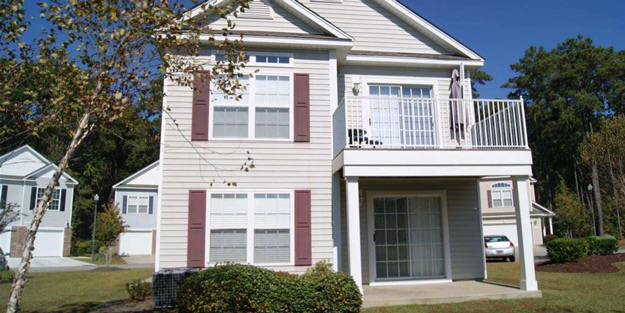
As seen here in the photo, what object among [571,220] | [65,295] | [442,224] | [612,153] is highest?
[612,153]

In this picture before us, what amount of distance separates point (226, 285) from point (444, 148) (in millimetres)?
5363

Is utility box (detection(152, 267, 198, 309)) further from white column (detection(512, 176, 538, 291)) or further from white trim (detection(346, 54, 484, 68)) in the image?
white column (detection(512, 176, 538, 291))

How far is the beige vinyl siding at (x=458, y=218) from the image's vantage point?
11828 millimetres

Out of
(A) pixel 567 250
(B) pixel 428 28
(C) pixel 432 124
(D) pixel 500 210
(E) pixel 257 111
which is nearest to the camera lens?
(E) pixel 257 111

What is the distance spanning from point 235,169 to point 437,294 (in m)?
5.14

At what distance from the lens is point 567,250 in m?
16.9

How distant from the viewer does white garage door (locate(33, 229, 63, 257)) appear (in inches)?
1330

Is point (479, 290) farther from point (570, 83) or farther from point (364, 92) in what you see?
point (570, 83)

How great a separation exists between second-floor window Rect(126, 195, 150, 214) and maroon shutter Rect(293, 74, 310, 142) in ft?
96.8

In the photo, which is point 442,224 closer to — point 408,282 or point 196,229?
point 408,282

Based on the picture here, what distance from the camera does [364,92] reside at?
39.5 feet

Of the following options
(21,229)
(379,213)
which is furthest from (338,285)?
(21,229)

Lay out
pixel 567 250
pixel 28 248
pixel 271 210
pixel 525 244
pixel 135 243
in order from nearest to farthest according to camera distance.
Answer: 1. pixel 28 248
2. pixel 525 244
3. pixel 271 210
4. pixel 567 250
5. pixel 135 243

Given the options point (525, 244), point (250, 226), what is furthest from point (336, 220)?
point (525, 244)
